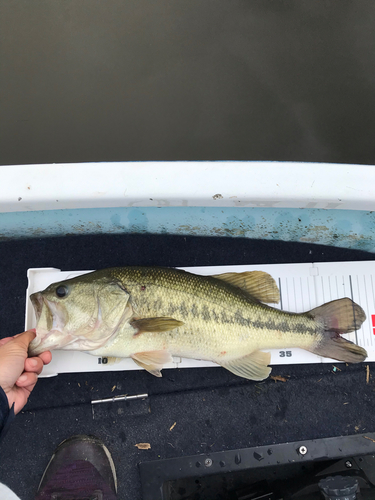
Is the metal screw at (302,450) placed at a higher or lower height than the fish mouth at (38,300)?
lower

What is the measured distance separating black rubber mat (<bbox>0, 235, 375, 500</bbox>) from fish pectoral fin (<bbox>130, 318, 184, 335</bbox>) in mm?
624

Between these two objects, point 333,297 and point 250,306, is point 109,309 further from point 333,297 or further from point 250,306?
point 333,297

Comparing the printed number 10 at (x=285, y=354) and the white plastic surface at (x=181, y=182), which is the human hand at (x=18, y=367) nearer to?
the white plastic surface at (x=181, y=182)

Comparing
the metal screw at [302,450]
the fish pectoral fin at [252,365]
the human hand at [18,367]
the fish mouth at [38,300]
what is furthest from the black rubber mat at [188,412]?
the fish mouth at [38,300]

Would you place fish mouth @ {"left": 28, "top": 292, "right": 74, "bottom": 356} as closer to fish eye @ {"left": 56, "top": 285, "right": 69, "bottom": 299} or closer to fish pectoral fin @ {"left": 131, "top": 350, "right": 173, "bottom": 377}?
fish eye @ {"left": 56, "top": 285, "right": 69, "bottom": 299}

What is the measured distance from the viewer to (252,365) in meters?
1.96

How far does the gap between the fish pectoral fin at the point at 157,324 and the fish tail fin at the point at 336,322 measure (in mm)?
790

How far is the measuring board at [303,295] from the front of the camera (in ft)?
7.00

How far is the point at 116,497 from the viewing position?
217 cm

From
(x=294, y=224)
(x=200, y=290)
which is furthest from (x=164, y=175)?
(x=294, y=224)

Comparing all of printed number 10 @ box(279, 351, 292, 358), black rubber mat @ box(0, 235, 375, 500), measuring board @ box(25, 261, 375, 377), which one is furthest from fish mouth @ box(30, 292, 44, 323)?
printed number 10 @ box(279, 351, 292, 358)

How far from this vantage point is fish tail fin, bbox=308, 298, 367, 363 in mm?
1950

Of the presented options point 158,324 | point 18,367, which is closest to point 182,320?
point 158,324

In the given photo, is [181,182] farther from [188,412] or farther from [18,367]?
[188,412]
